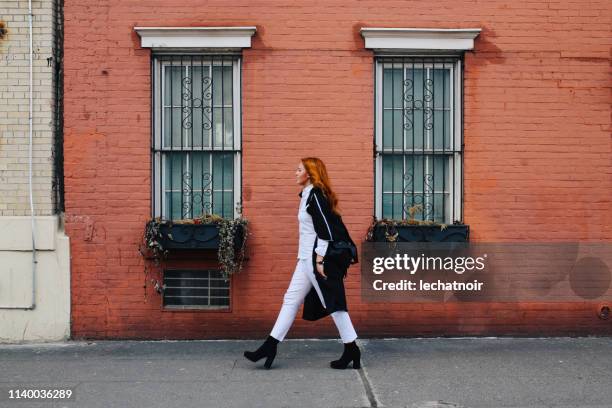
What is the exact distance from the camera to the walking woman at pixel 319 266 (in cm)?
710

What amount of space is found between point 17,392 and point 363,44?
16.6ft

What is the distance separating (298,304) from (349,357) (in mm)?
696

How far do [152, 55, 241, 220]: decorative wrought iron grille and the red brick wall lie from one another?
0.22 meters

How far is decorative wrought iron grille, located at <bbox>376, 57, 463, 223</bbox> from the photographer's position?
894 centimetres

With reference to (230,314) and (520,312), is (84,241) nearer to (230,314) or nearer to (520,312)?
(230,314)

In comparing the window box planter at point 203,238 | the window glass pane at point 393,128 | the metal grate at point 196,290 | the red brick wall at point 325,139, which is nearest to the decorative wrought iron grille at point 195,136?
the red brick wall at point 325,139

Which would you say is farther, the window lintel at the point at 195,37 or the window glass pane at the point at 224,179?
the window glass pane at the point at 224,179

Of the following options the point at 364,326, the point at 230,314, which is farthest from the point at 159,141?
the point at 364,326

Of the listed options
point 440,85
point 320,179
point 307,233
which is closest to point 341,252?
point 307,233

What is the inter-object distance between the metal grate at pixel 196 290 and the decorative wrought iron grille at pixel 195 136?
0.69 meters

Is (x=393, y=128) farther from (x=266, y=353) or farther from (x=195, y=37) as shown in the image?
(x=266, y=353)

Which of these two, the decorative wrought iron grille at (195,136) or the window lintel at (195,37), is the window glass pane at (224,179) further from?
the window lintel at (195,37)

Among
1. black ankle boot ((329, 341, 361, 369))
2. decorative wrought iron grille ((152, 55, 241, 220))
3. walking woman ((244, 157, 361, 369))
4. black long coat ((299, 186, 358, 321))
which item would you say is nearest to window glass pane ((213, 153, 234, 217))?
decorative wrought iron grille ((152, 55, 241, 220))

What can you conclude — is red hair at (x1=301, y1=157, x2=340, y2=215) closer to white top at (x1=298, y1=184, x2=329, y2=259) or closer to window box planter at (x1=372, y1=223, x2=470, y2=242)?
white top at (x1=298, y1=184, x2=329, y2=259)
